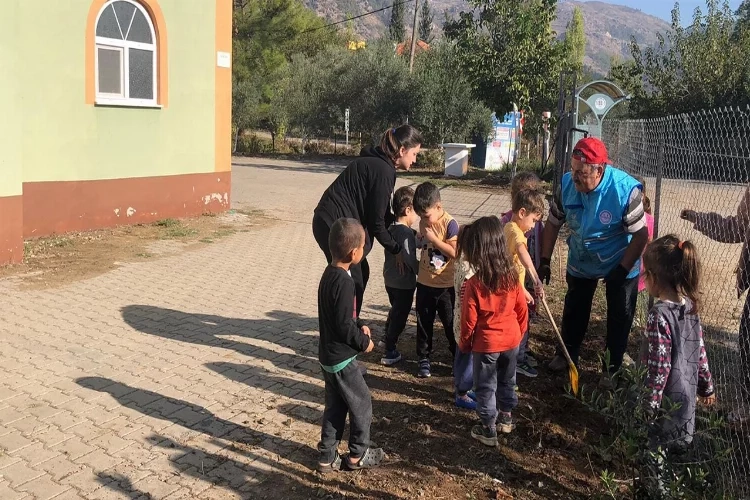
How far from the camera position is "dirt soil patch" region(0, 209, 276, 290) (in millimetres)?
7445

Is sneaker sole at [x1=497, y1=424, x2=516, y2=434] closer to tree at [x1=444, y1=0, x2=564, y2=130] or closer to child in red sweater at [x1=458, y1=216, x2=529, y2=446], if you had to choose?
child in red sweater at [x1=458, y1=216, x2=529, y2=446]

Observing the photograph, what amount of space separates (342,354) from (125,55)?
859 cm

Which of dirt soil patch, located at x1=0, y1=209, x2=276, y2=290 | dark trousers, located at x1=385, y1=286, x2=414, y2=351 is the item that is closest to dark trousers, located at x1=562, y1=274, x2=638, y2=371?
dark trousers, located at x1=385, y1=286, x2=414, y2=351

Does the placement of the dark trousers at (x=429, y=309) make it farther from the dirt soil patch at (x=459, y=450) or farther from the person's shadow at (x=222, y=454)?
the person's shadow at (x=222, y=454)

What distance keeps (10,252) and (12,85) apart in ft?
6.15

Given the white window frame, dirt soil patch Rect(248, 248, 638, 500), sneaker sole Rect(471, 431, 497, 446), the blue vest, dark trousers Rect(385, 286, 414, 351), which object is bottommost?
dirt soil patch Rect(248, 248, 638, 500)

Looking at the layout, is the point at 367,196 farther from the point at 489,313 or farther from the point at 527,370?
the point at 527,370

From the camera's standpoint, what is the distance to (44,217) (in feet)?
30.4

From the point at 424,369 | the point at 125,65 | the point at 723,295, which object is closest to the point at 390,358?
the point at 424,369

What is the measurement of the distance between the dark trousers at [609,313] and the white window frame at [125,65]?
7.94m

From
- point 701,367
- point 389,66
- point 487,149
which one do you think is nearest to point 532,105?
point 487,149

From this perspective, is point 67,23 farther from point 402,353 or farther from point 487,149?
point 487,149

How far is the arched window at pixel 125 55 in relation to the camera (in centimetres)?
997

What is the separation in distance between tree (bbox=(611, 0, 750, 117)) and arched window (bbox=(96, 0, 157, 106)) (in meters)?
17.2
